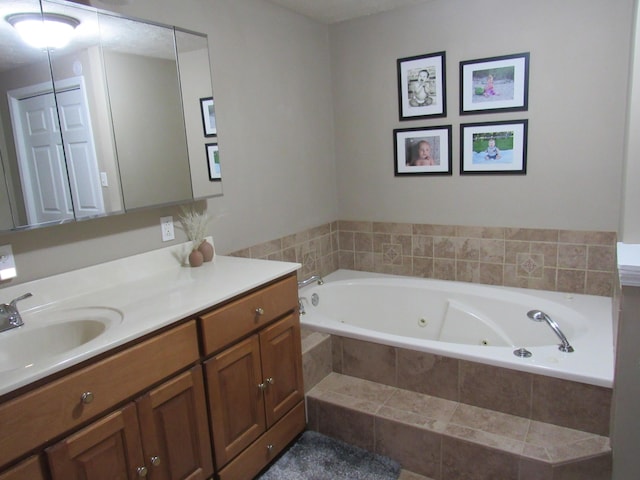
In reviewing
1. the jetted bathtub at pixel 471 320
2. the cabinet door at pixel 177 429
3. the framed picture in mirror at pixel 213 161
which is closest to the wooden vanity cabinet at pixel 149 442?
the cabinet door at pixel 177 429

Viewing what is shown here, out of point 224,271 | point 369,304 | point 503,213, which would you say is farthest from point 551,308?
point 224,271

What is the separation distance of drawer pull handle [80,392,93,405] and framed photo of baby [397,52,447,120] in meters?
2.63

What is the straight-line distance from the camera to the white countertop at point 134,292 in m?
1.33

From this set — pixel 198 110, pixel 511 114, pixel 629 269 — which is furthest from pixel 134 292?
pixel 511 114

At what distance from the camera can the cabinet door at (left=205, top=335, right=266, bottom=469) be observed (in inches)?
67.5

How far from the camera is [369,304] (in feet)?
10.8

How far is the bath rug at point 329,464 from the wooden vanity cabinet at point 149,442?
0.48 meters

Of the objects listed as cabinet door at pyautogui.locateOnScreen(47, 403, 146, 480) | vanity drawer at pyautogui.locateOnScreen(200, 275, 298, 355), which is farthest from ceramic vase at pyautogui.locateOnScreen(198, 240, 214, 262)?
cabinet door at pyautogui.locateOnScreen(47, 403, 146, 480)

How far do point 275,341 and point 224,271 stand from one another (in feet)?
1.31

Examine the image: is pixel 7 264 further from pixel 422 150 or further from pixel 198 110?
pixel 422 150

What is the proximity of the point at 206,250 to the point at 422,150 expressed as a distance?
5.63 ft

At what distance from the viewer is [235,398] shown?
181 centimetres

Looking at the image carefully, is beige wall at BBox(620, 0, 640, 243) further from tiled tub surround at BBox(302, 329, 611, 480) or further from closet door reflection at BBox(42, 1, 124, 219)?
closet door reflection at BBox(42, 1, 124, 219)

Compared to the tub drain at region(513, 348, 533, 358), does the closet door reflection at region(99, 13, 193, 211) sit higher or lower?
higher
